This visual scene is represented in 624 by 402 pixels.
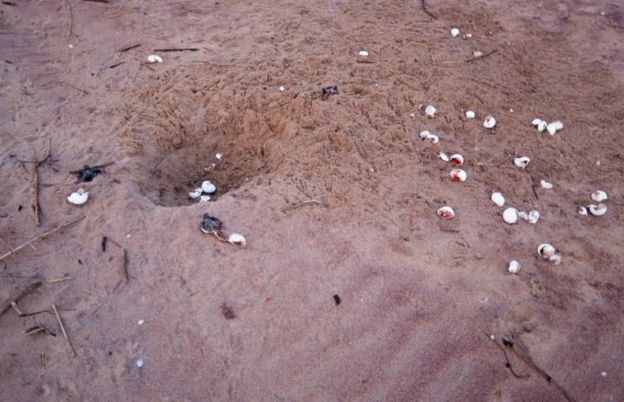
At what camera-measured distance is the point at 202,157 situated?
10.3 ft

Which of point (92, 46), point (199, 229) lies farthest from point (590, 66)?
point (92, 46)

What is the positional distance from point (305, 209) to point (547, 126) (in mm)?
1808

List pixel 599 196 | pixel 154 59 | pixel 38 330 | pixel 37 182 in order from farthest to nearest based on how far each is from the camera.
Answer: pixel 154 59 < pixel 599 196 < pixel 37 182 < pixel 38 330

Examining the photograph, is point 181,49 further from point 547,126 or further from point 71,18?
point 547,126

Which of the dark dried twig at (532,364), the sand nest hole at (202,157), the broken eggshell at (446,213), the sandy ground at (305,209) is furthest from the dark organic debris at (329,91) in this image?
the dark dried twig at (532,364)

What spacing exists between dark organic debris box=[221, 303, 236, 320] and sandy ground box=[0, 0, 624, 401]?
3cm

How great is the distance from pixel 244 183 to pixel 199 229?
55 centimetres

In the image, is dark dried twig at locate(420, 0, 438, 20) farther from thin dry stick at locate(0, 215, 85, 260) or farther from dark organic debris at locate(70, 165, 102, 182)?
thin dry stick at locate(0, 215, 85, 260)

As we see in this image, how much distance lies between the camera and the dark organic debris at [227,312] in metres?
2.19

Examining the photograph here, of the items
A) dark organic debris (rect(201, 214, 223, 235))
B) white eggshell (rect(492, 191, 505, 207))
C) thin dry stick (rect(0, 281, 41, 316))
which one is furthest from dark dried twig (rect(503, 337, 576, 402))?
thin dry stick (rect(0, 281, 41, 316))

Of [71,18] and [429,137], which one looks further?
[71,18]

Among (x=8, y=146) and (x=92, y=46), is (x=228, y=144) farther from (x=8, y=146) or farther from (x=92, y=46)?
(x=92, y=46)

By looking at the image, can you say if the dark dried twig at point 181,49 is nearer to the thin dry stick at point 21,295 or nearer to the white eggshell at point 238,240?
the white eggshell at point 238,240

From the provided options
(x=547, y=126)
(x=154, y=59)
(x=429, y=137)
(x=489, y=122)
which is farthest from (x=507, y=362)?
(x=154, y=59)
